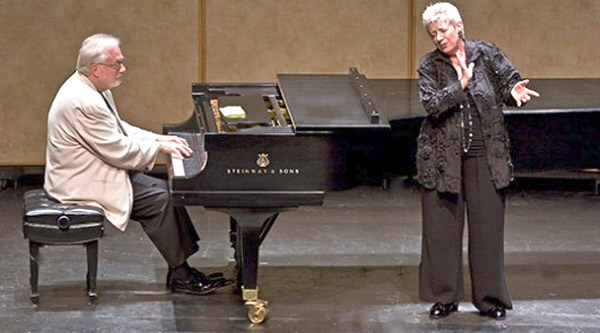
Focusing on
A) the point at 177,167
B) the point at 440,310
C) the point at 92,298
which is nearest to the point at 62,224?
the point at 92,298

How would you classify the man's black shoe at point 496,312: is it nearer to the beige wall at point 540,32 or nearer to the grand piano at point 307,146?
the grand piano at point 307,146

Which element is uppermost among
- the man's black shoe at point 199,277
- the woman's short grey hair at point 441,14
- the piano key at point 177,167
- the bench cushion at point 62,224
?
the woman's short grey hair at point 441,14

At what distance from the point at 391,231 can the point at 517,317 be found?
171 centimetres

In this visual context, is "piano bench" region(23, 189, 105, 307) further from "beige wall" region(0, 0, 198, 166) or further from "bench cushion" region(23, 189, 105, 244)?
"beige wall" region(0, 0, 198, 166)

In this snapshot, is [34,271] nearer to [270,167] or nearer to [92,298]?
[92,298]

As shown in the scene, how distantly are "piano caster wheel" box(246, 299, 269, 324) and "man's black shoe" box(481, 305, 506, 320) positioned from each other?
37.2 inches

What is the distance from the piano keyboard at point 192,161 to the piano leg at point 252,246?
0.69 feet

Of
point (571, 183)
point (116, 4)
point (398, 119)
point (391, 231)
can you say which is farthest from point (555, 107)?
point (116, 4)

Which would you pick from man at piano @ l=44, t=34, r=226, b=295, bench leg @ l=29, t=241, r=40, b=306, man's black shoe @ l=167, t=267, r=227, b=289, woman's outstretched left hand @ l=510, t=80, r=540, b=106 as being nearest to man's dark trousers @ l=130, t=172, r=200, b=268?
man at piano @ l=44, t=34, r=226, b=295

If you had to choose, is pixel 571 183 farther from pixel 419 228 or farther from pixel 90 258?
pixel 90 258

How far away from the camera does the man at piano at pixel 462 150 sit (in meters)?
5.29

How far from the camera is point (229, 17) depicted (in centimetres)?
842

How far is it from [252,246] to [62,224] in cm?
85

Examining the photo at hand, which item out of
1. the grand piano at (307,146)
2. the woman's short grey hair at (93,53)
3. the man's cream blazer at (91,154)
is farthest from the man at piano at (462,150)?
the woman's short grey hair at (93,53)
